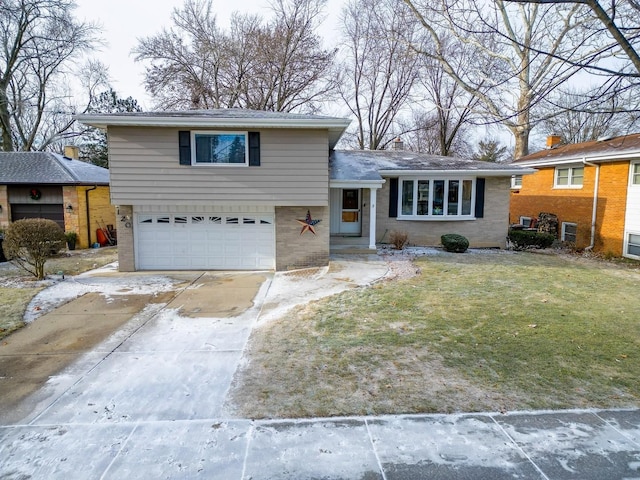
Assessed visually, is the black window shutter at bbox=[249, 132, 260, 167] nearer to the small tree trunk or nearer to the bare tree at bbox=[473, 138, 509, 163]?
the small tree trunk

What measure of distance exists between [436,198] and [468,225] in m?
1.58

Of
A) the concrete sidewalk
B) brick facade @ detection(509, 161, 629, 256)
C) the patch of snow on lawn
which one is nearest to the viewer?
the concrete sidewalk

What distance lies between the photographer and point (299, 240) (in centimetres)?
1225

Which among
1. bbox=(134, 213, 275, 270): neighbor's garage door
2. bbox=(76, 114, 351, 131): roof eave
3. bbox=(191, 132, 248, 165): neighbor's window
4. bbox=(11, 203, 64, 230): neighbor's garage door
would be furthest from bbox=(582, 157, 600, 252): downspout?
bbox=(11, 203, 64, 230): neighbor's garage door

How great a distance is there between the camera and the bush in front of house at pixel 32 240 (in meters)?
10.1

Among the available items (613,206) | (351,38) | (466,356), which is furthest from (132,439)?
(351,38)

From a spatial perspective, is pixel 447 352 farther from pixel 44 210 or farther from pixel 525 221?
pixel 44 210

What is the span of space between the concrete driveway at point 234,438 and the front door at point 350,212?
409 inches

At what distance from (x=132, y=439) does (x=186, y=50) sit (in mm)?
26883

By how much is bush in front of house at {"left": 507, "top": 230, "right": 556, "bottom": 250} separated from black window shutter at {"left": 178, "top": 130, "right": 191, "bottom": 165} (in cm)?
1180

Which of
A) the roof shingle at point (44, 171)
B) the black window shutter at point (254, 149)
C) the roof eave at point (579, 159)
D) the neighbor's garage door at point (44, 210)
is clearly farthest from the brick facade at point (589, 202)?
the neighbor's garage door at point (44, 210)

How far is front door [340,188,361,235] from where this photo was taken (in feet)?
50.3

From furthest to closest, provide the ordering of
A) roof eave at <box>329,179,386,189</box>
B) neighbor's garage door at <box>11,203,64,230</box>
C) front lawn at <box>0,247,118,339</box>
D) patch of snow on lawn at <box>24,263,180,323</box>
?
neighbor's garage door at <box>11,203,64,230</box>
roof eave at <box>329,179,386,189</box>
patch of snow on lawn at <box>24,263,180,323</box>
front lawn at <box>0,247,118,339</box>

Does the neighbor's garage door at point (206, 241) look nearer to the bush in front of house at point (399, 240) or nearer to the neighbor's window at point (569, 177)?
the bush in front of house at point (399, 240)
